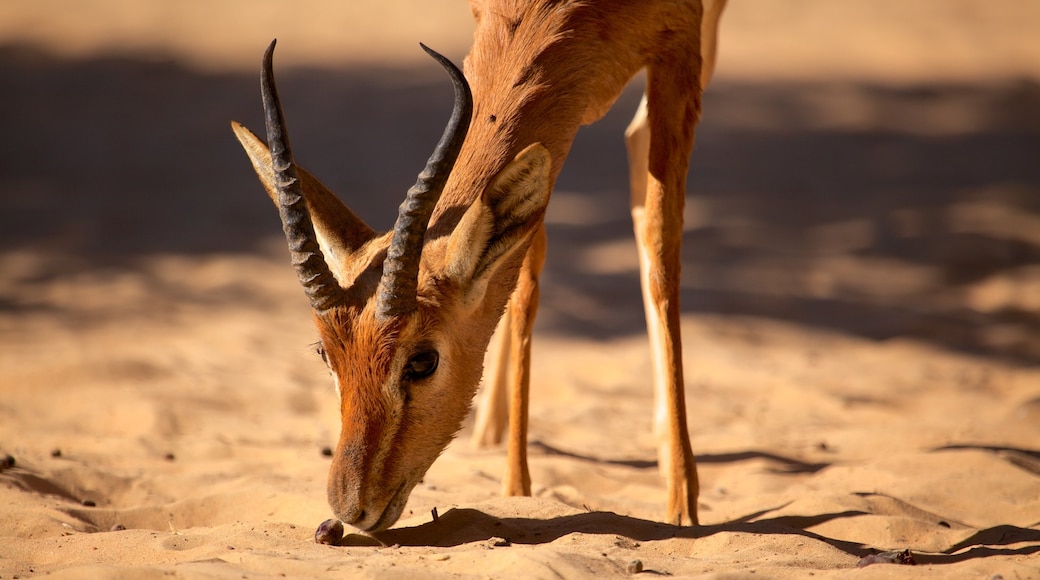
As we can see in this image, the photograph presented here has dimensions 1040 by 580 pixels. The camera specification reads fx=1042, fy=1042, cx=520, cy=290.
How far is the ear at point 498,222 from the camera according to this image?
142 inches

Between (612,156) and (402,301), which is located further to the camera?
(612,156)

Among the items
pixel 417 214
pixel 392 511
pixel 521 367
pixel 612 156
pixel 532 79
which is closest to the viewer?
pixel 417 214

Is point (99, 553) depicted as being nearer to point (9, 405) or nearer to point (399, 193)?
point (9, 405)

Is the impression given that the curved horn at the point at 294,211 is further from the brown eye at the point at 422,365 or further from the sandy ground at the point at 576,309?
the sandy ground at the point at 576,309

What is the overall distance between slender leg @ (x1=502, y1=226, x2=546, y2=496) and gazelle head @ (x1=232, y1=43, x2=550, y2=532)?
40.1 inches

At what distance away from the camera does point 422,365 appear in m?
3.79

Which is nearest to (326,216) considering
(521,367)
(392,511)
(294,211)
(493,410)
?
(294,211)

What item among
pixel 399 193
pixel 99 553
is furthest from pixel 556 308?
pixel 99 553

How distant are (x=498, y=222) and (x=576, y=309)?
537 centimetres

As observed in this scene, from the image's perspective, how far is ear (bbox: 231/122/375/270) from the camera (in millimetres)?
3982

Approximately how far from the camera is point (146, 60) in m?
15.4

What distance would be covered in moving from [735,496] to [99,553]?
3047mm

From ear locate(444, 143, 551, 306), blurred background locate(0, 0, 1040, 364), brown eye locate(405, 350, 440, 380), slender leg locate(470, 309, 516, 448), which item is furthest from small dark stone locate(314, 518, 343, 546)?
blurred background locate(0, 0, 1040, 364)

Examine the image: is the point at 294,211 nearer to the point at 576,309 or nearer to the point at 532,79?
the point at 532,79
